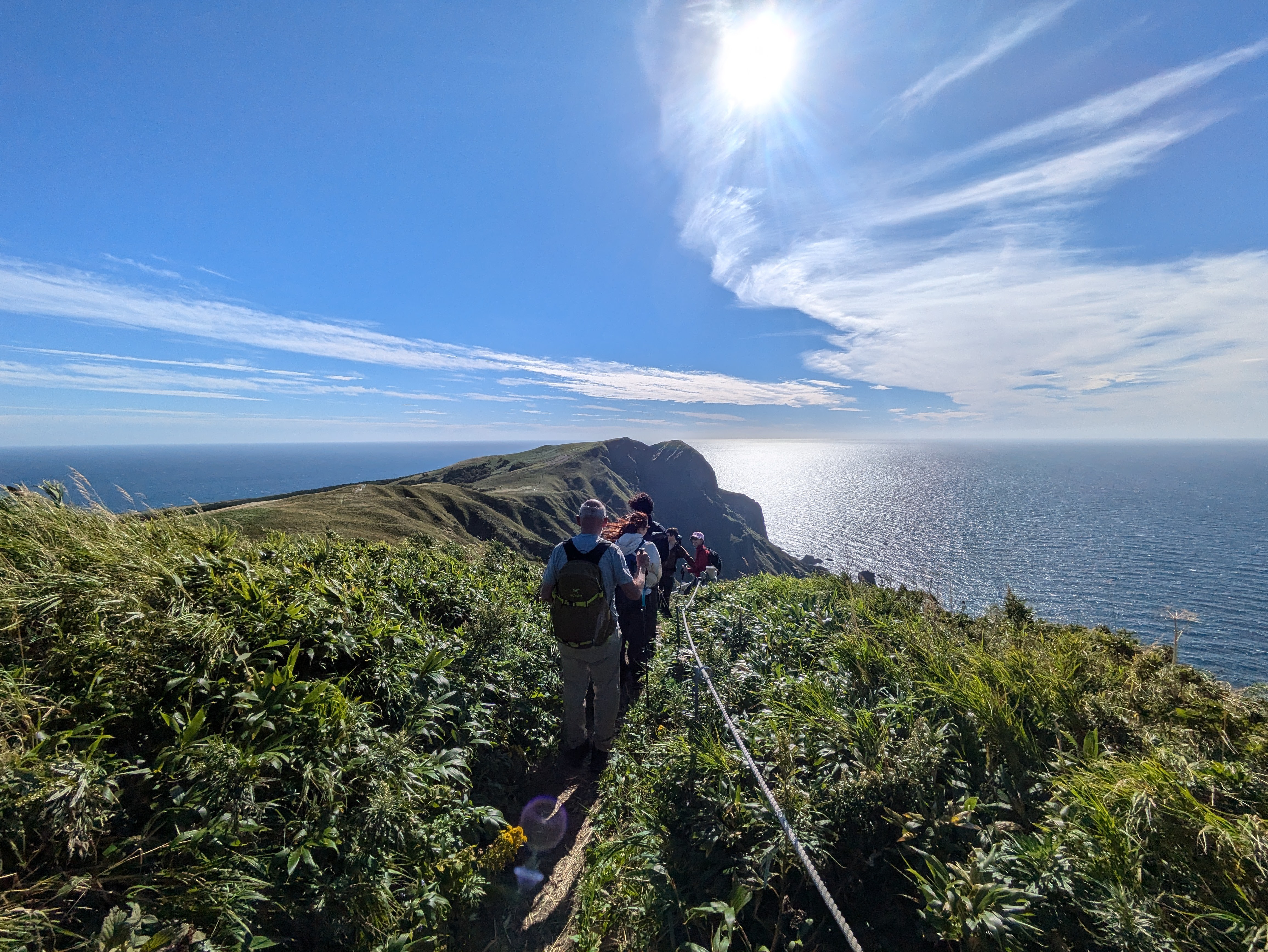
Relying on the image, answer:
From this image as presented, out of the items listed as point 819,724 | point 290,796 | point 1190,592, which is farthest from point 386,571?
point 1190,592

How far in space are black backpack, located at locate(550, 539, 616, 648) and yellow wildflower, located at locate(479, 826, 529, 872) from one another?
1.77 m

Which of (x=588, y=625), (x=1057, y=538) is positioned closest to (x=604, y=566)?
(x=588, y=625)

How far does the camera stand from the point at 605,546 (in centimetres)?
548

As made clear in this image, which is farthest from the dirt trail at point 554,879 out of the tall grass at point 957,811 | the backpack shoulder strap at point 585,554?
the backpack shoulder strap at point 585,554

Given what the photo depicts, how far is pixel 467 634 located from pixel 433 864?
253 cm

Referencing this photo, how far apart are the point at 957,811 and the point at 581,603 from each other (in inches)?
139

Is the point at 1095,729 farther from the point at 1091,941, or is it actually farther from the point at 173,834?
the point at 173,834

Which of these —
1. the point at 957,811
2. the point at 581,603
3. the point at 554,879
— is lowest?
the point at 554,879

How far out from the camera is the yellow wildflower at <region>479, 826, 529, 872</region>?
372cm

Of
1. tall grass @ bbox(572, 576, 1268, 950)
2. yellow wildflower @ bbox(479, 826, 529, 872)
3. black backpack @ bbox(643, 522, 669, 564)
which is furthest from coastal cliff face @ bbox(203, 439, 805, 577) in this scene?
yellow wildflower @ bbox(479, 826, 529, 872)

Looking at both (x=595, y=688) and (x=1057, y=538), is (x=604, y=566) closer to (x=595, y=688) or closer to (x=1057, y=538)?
(x=595, y=688)

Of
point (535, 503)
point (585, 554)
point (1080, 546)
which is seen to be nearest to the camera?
point (585, 554)

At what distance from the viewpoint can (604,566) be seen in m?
5.38

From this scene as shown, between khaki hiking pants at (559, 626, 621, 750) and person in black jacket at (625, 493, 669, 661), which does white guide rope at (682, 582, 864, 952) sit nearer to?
khaki hiking pants at (559, 626, 621, 750)
